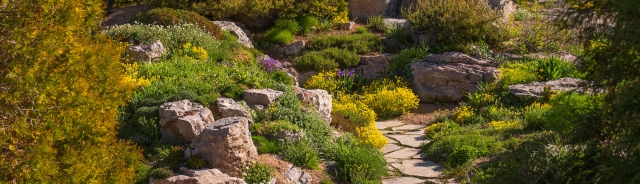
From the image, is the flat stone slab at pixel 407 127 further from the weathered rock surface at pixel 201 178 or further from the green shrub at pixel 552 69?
the weathered rock surface at pixel 201 178

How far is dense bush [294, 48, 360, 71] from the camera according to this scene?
51.6ft

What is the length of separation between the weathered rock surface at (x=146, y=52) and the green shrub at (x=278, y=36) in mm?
4560

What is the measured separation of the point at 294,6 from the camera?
60.0 ft

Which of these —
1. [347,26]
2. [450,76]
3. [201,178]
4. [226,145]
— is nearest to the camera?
[201,178]

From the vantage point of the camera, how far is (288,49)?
16938 millimetres

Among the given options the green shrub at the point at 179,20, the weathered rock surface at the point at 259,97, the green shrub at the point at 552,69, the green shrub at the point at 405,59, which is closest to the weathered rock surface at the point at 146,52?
the green shrub at the point at 179,20

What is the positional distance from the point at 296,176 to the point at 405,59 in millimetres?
7360

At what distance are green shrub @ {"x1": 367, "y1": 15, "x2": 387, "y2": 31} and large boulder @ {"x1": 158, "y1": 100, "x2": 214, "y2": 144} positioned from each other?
30.1 ft

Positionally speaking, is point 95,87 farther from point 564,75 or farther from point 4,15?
point 564,75

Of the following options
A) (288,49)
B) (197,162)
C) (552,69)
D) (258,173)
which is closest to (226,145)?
(197,162)

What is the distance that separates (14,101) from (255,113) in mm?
A: 4678

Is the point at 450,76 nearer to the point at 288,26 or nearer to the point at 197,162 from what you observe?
the point at 288,26

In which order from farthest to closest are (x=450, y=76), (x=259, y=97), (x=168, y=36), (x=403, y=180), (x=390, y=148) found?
(x=450, y=76)
(x=168, y=36)
(x=390, y=148)
(x=259, y=97)
(x=403, y=180)

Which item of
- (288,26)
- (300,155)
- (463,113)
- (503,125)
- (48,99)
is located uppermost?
(48,99)
